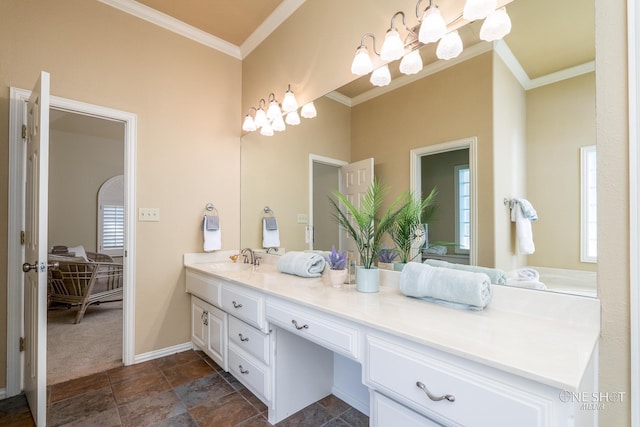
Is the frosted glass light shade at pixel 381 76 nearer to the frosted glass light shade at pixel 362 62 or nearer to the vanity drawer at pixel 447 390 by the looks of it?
the frosted glass light shade at pixel 362 62

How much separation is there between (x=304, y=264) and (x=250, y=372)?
2.26ft

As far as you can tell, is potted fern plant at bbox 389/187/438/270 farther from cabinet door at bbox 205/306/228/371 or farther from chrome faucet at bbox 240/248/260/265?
chrome faucet at bbox 240/248/260/265

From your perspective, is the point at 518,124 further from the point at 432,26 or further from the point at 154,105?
the point at 154,105

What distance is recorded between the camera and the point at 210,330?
88.2 inches

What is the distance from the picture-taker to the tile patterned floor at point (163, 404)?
1652 millimetres

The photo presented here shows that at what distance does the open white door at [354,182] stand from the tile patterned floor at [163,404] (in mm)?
925

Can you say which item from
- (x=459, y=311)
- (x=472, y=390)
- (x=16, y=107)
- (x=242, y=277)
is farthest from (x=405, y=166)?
(x=16, y=107)

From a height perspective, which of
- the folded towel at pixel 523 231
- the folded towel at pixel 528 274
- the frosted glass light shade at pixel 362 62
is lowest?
the folded towel at pixel 528 274

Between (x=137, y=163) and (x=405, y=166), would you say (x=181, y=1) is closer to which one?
(x=137, y=163)

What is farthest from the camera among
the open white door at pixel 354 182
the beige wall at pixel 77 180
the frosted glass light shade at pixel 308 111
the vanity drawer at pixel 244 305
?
the beige wall at pixel 77 180

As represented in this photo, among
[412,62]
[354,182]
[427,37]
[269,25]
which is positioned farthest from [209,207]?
[427,37]

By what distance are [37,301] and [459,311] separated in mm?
2006

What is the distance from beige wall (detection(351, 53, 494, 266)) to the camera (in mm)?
1326

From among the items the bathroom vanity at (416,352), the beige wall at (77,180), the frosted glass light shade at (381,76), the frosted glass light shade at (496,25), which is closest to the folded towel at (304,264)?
the bathroom vanity at (416,352)
